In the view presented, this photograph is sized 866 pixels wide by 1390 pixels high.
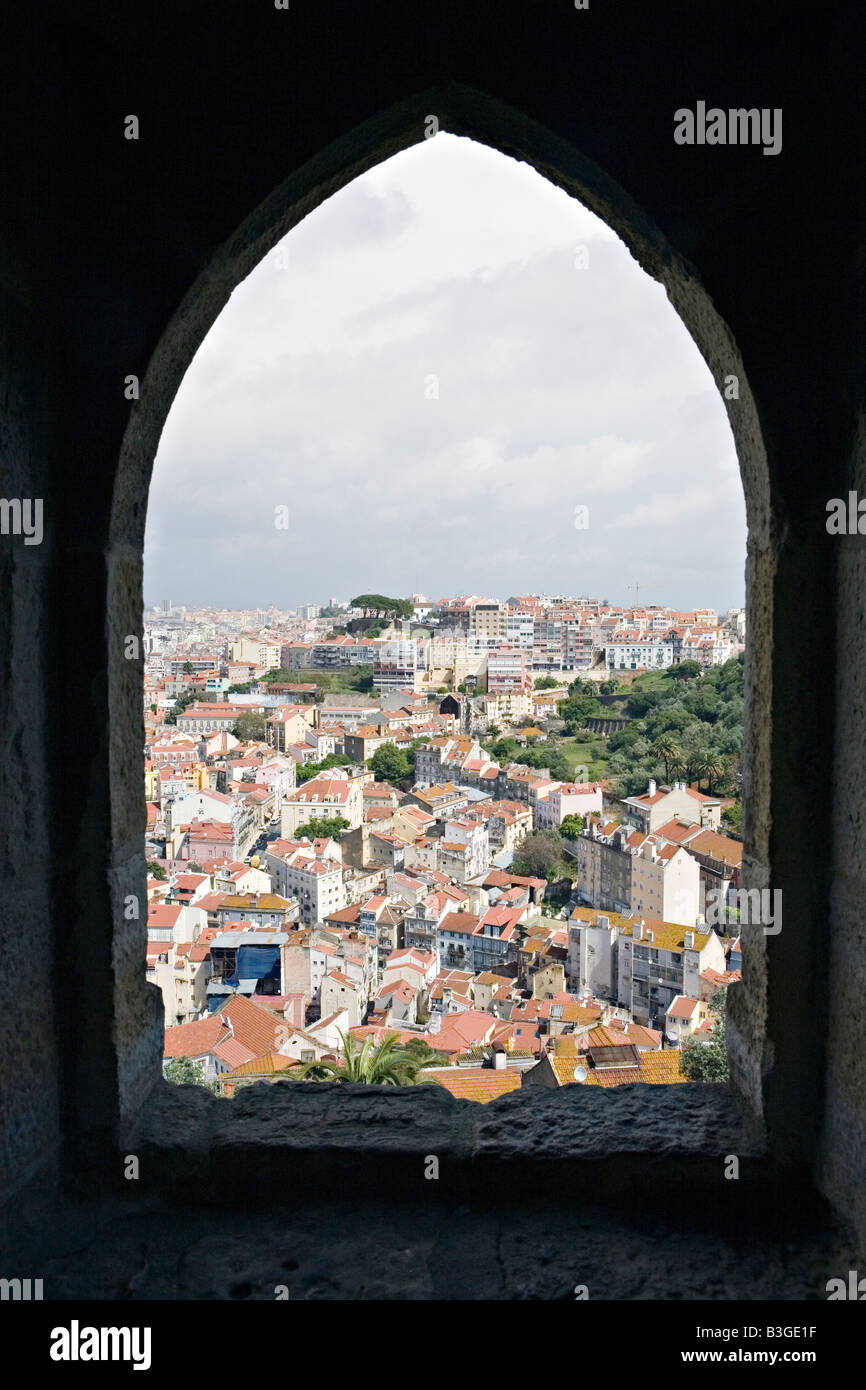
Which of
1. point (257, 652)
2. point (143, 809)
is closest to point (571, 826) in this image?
point (143, 809)

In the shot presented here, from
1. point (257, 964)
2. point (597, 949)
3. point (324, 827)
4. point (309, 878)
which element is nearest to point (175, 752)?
point (324, 827)

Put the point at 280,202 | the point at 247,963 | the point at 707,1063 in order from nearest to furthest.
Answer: the point at 280,202, the point at 707,1063, the point at 247,963

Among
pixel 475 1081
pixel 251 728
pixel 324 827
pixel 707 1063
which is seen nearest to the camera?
pixel 707 1063

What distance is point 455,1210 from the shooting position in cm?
155

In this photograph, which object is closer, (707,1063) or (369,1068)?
(369,1068)

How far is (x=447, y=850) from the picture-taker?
21375 millimetres

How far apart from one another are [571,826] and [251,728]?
15054 mm

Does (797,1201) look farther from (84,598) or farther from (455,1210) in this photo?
(84,598)

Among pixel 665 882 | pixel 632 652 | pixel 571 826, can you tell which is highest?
pixel 632 652

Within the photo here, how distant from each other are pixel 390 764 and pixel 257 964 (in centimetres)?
1644

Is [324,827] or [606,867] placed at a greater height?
[606,867]

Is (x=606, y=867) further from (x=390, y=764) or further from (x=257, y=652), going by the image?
(x=257, y=652)
